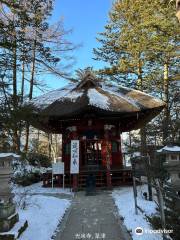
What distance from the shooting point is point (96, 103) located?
18156 millimetres

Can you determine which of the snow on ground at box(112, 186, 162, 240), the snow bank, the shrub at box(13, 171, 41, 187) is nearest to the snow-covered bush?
the shrub at box(13, 171, 41, 187)

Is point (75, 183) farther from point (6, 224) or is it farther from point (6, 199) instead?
point (6, 224)

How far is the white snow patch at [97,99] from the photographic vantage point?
711 inches

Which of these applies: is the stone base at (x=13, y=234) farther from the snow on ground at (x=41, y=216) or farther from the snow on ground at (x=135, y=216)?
the snow on ground at (x=135, y=216)

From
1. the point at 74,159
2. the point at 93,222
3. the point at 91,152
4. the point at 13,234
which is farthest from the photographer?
the point at 91,152

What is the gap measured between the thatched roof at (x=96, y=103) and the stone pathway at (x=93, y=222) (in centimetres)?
510

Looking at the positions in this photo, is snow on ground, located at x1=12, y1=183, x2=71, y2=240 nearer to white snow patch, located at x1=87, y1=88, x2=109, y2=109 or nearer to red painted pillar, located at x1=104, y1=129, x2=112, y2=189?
red painted pillar, located at x1=104, y1=129, x2=112, y2=189

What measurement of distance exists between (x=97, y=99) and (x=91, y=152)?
3.22 meters

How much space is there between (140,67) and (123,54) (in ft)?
7.71

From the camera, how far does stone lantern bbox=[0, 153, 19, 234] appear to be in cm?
750

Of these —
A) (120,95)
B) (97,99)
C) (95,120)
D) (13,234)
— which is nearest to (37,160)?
(95,120)

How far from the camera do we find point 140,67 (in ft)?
96.3

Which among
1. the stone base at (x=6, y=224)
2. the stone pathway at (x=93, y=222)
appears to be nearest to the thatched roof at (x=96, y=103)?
the stone pathway at (x=93, y=222)

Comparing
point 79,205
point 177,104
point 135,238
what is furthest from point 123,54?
point 135,238
